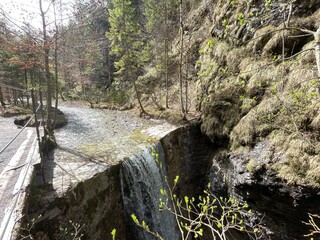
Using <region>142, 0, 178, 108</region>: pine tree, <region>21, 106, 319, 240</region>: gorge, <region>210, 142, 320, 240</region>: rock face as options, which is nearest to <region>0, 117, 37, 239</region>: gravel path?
<region>21, 106, 319, 240</region>: gorge

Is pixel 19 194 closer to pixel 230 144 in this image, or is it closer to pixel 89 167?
pixel 89 167

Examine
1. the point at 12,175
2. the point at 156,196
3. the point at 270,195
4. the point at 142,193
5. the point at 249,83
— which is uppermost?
the point at 249,83

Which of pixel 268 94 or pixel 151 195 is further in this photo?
pixel 268 94

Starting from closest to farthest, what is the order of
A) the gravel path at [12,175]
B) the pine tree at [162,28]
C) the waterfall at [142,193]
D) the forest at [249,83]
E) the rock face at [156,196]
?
the gravel path at [12,175], the rock face at [156,196], the forest at [249,83], the waterfall at [142,193], the pine tree at [162,28]

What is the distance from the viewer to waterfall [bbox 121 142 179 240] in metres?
6.18

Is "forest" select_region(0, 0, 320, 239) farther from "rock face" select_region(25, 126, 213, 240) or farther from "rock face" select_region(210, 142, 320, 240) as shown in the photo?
"rock face" select_region(25, 126, 213, 240)

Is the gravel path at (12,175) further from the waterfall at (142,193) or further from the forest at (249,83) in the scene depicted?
the waterfall at (142,193)

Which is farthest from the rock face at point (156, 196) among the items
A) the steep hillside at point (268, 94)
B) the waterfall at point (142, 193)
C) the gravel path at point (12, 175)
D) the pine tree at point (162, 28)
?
the pine tree at point (162, 28)

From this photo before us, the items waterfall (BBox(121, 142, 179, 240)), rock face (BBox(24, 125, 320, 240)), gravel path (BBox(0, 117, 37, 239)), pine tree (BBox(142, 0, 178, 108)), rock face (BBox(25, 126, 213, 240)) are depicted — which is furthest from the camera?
pine tree (BBox(142, 0, 178, 108))

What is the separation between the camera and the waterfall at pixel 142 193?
6184mm

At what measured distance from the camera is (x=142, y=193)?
6438 millimetres

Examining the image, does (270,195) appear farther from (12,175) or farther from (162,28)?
(162,28)

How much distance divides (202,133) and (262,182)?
352cm

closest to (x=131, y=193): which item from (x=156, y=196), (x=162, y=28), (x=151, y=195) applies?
(x=151, y=195)
